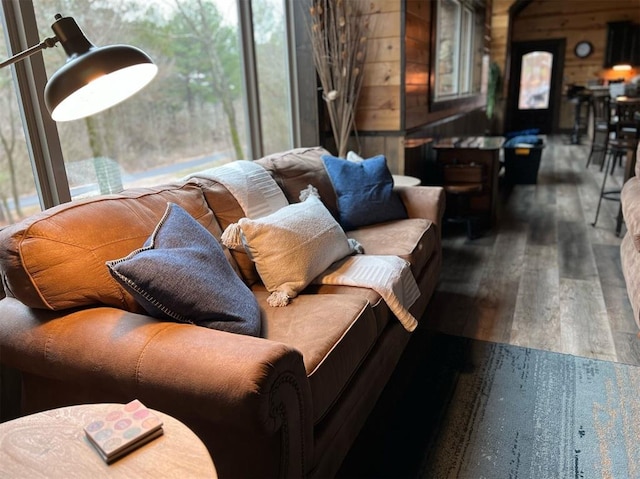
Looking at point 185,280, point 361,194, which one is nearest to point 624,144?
point 361,194

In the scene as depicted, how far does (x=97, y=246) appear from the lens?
1.46 metres

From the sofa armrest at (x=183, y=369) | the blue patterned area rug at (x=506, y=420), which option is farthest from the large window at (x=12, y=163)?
the blue patterned area rug at (x=506, y=420)

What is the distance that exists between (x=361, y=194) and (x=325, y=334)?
1.28 meters

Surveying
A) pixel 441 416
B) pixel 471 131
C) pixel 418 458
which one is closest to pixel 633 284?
pixel 441 416

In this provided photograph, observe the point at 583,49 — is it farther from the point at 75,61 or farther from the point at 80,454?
the point at 80,454

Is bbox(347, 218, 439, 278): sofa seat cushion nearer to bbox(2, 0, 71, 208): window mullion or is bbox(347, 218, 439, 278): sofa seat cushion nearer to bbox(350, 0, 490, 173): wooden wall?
bbox(350, 0, 490, 173): wooden wall

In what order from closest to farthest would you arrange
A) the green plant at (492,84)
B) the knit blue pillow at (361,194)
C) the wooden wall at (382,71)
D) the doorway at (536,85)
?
the knit blue pillow at (361,194)
the wooden wall at (382,71)
the green plant at (492,84)
the doorway at (536,85)

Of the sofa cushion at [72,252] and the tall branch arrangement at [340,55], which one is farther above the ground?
the tall branch arrangement at [340,55]

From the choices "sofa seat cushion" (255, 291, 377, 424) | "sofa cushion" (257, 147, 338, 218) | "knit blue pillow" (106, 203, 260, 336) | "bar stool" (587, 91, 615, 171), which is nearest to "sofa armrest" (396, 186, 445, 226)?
"sofa cushion" (257, 147, 338, 218)

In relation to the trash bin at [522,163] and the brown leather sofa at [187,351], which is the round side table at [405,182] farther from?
the trash bin at [522,163]

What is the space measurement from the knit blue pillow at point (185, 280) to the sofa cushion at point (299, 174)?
90 cm

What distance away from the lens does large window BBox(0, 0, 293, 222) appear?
206 cm

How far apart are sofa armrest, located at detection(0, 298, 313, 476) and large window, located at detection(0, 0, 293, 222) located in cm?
76

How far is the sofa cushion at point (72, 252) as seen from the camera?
135 cm
